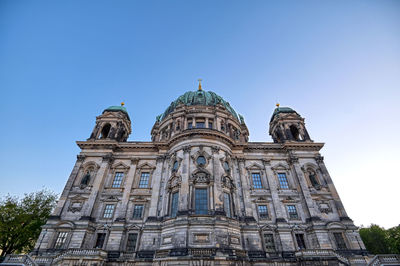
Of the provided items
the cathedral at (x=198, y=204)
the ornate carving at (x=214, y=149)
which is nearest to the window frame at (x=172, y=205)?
the cathedral at (x=198, y=204)

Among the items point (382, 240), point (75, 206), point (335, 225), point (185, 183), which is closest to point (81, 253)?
point (75, 206)

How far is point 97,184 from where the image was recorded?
2584 cm

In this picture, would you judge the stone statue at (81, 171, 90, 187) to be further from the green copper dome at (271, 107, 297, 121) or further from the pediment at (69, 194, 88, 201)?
the green copper dome at (271, 107, 297, 121)

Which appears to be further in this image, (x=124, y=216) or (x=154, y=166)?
(x=154, y=166)

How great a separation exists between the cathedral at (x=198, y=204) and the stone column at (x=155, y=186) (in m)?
0.16

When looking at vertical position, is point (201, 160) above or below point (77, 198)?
above

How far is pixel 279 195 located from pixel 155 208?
17.1m

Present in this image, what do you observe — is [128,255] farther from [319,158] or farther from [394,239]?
[394,239]

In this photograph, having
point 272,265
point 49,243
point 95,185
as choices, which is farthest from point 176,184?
point 49,243

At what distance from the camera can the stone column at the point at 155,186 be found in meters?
24.1

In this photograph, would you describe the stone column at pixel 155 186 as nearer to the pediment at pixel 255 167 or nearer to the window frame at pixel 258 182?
the pediment at pixel 255 167

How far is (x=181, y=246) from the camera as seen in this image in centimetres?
1909

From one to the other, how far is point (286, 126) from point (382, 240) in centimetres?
3484

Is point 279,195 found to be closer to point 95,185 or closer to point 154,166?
point 154,166
